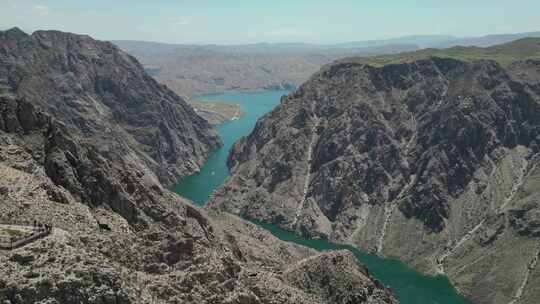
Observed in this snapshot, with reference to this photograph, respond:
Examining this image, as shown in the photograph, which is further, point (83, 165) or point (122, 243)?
point (83, 165)

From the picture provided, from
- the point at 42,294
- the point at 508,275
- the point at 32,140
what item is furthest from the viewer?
the point at 508,275

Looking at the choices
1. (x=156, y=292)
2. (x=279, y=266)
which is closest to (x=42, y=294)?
(x=156, y=292)

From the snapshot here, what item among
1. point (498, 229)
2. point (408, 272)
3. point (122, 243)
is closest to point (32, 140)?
point (122, 243)

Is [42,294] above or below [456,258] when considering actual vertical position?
above

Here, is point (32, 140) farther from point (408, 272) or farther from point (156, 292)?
point (408, 272)

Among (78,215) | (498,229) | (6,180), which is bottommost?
(498,229)

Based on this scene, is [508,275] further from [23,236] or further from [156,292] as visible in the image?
[23,236]

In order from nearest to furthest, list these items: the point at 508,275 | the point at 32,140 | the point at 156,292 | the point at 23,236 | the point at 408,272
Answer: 1. the point at 23,236
2. the point at 156,292
3. the point at 32,140
4. the point at 508,275
5. the point at 408,272

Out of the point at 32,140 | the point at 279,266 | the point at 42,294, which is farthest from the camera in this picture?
the point at 279,266

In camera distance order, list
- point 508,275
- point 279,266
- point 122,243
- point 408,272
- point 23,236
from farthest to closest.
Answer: point 408,272 → point 508,275 → point 279,266 → point 122,243 → point 23,236
